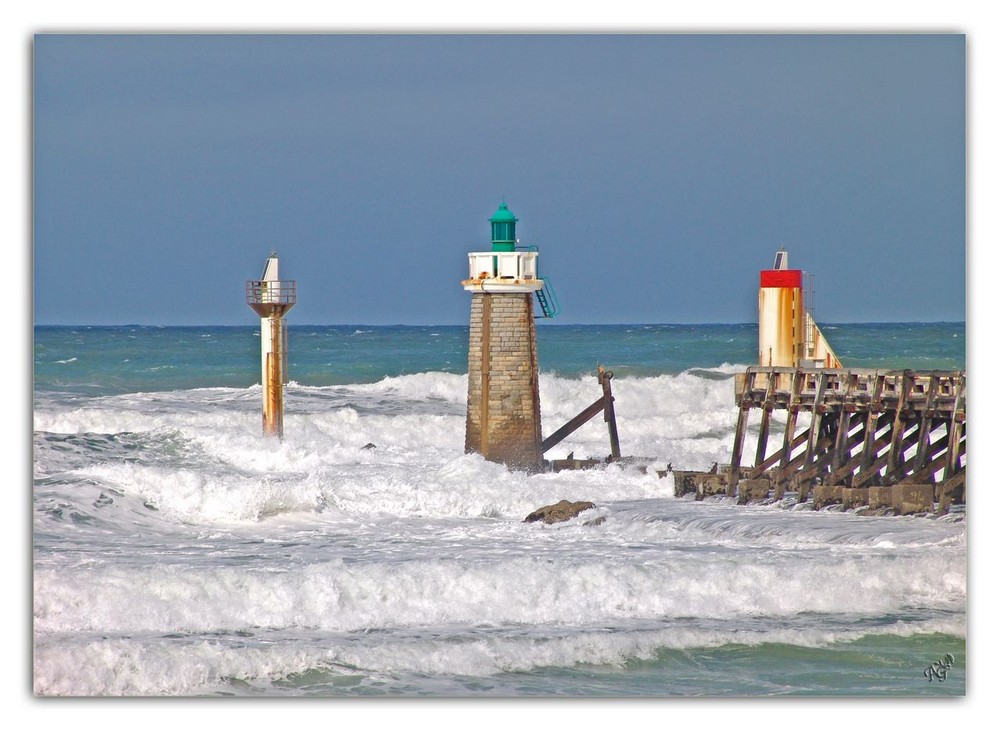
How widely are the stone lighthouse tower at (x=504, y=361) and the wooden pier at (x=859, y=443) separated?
70.3 inches

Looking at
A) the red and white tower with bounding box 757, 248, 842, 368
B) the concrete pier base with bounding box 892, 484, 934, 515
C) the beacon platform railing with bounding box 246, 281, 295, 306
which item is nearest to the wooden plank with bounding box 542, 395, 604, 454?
the red and white tower with bounding box 757, 248, 842, 368

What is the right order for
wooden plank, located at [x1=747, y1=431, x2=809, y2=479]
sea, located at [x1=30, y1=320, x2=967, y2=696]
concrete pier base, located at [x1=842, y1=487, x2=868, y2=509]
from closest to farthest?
sea, located at [x1=30, y1=320, x2=967, y2=696], concrete pier base, located at [x1=842, y1=487, x2=868, y2=509], wooden plank, located at [x1=747, y1=431, x2=809, y2=479]

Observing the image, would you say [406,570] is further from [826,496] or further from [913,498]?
[913,498]

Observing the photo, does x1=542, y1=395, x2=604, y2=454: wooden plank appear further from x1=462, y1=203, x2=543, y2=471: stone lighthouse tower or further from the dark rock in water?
the dark rock in water

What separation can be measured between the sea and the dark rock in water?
0.15 m

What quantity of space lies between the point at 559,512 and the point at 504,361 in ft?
8.33

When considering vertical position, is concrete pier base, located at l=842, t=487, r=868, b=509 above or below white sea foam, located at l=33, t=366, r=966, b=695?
above

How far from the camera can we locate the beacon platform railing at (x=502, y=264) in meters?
17.7

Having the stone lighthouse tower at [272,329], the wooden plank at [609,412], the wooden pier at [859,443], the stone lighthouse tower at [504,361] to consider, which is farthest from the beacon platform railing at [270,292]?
the wooden pier at [859,443]

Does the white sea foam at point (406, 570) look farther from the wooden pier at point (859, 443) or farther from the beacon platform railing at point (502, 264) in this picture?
the beacon platform railing at point (502, 264)

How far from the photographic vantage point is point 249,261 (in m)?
17.3

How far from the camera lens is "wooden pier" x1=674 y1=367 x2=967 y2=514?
49.8 ft
